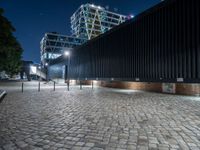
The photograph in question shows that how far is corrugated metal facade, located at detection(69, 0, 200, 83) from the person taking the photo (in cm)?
938

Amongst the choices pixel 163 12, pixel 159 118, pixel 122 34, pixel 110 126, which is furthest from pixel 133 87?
pixel 110 126

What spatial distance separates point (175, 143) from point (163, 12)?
1001 cm

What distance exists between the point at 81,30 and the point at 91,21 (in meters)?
9.12

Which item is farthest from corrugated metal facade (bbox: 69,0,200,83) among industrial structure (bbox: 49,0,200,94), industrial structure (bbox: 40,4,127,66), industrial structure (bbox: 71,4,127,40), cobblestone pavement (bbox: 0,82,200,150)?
industrial structure (bbox: 71,4,127,40)

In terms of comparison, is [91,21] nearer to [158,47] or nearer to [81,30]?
[81,30]

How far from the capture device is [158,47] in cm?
1137

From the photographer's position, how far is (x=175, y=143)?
10.8 ft

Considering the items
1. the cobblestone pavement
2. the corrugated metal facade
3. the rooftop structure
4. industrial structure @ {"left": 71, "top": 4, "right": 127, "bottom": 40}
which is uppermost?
industrial structure @ {"left": 71, "top": 4, "right": 127, "bottom": 40}

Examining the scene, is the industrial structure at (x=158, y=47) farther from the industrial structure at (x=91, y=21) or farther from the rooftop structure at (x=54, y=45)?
the industrial structure at (x=91, y=21)

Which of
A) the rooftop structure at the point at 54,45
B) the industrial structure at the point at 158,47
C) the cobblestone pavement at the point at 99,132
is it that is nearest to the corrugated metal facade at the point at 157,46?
the industrial structure at the point at 158,47

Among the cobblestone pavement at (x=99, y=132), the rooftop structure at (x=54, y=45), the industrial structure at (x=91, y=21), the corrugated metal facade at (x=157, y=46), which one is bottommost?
the cobblestone pavement at (x=99, y=132)

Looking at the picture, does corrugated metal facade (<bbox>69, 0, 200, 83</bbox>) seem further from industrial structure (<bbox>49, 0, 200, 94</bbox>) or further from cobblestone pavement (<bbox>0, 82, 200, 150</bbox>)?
cobblestone pavement (<bbox>0, 82, 200, 150</bbox>)

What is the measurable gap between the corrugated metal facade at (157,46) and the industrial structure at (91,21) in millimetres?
98130

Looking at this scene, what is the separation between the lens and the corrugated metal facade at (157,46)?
9375 mm
